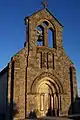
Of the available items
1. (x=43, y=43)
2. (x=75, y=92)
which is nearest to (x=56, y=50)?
(x=43, y=43)

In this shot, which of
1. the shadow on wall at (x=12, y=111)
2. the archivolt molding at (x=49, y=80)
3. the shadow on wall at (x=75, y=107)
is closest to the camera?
the shadow on wall at (x=12, y=111)

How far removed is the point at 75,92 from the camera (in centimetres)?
2489

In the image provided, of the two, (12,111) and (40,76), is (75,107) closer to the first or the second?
(40,76)

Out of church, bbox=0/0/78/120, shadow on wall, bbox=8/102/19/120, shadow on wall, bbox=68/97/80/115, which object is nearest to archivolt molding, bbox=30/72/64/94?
church, bbox=0/0/78/120

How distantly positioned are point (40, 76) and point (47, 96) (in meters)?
2.41

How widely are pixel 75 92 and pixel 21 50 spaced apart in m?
7.46

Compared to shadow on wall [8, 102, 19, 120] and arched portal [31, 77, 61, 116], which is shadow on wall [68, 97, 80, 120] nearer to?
arched portal [31, 77, 61, 116]

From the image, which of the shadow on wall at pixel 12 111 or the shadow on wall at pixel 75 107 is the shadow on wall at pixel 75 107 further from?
the shadow on wall at pixel 12 111

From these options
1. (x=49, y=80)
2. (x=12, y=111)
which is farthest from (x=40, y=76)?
(x=12, y=111)

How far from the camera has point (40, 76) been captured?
943 inches

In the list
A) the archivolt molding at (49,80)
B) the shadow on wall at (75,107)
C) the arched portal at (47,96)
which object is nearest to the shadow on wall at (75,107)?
the shadow on wall at (75,107)

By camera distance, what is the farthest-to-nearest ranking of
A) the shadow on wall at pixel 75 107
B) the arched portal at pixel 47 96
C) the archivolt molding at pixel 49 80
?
the shadow on wall at pixel 75 107 → the arched portal at pixel 47 96 → the archivolt molding at pixel 49 80

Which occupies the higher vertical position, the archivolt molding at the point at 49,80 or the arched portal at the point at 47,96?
the archivolt molding at the point at 49,80

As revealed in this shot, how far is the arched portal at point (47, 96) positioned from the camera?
78.7 ft
